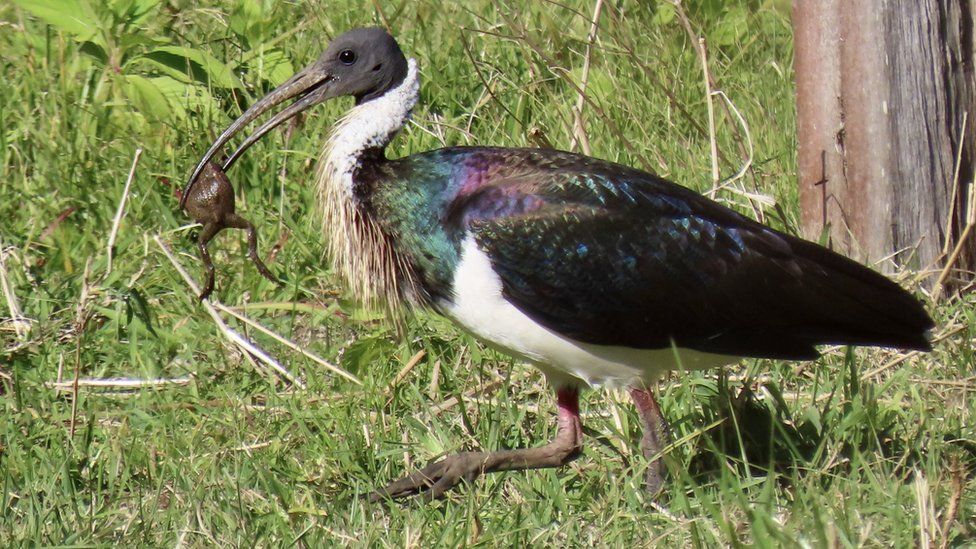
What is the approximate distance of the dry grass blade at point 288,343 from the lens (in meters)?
4.98

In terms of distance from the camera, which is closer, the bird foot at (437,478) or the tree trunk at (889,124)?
the bird foot at (437,478)

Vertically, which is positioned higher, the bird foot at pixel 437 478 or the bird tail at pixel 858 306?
the bird tail at pixel 858 306

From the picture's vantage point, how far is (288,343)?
510 cm

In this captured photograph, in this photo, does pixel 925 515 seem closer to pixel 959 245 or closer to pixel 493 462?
pixel 493 462

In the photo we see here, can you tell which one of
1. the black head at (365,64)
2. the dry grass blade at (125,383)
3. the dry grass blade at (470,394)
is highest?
the black head at (365,64)

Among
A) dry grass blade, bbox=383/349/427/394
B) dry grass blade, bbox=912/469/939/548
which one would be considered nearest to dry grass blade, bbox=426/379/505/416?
dry grass blade, bbox=383/349/427/394

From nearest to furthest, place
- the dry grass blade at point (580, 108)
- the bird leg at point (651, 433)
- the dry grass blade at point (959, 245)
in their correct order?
the bird leg at point (651, 433), the dry grass blade at point (959, 245), the dry grass blade at point (580, 108)

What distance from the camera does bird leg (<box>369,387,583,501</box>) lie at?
13.7 ft

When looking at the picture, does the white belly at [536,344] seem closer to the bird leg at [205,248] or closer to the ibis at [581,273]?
the ibis at [581,273]

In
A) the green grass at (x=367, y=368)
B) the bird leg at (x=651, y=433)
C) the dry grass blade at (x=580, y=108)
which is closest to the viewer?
the green grass at (x=367, y=368)

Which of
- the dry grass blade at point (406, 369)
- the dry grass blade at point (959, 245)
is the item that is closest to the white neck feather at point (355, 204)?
the dry grass blade at point (406, 369)

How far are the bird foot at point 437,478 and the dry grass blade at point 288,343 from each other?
78 cm

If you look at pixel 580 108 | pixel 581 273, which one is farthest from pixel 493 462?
pixel 580 108

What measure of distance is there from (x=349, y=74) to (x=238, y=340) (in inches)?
41.6
